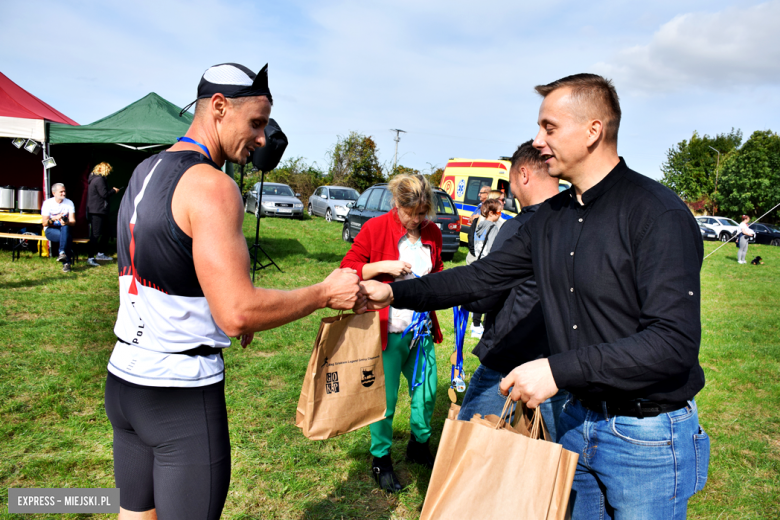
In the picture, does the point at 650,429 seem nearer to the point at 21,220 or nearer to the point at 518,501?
the point at 518,501

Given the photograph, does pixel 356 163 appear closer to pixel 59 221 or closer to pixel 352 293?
pixel 59 221

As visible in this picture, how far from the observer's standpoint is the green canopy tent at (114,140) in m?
10.5

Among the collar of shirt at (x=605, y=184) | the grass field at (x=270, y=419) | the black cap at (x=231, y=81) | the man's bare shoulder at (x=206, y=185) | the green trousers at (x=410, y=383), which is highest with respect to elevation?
the black cap at (x=231, y=81)

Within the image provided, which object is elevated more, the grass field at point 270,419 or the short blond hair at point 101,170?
the short blond hair at point 101,170

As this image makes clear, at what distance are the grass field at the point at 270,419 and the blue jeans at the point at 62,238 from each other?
1.54 metres

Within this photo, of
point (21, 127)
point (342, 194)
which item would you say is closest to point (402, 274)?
point (21, 127)

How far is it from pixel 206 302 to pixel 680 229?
1.50 metres

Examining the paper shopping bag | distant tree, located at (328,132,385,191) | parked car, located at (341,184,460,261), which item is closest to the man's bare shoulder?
the paper shopping bag

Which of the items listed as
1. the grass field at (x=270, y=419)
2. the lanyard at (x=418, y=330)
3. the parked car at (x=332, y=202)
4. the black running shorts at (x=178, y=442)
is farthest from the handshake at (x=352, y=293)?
the parked car at (x=332, y=202)

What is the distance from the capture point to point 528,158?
9.42ft

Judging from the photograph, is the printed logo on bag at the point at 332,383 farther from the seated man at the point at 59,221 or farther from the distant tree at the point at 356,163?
the distant tree at the point at 356,163

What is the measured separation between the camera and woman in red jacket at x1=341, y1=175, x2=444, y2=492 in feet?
11.0

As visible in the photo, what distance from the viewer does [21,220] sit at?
10641mm

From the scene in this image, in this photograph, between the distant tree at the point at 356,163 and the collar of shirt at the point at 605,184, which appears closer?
the collar of shirt at the point at 605,184
